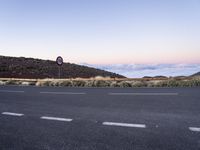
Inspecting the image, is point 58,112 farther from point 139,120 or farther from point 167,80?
point 167,80

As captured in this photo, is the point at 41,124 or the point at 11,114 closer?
the point at 41,124

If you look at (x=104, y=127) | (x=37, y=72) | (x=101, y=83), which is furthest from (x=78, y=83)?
(x=37, y=72)

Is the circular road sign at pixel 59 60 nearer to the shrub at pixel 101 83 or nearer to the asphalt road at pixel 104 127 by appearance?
the shrub at pixel 101 83

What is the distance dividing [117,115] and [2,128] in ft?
9.83

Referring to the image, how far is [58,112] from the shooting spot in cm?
829

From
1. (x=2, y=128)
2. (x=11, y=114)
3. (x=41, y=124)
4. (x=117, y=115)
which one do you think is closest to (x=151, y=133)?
(x=117, y=115)

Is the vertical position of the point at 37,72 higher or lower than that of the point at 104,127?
higher

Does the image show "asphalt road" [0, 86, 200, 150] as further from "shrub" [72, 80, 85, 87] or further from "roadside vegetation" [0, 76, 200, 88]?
"shrub" [72, 80, 85, 87]

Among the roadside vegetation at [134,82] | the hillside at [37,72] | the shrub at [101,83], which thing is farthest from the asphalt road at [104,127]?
the hillside at [37,72]

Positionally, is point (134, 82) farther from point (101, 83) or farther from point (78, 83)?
point (78, 83)

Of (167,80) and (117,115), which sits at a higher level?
(167,80)

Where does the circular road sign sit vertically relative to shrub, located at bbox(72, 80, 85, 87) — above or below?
above

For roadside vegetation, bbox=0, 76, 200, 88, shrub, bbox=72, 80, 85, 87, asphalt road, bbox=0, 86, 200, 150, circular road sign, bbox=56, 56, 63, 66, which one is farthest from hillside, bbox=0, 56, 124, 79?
asphalt road, bbox=0, 86, 200, 150

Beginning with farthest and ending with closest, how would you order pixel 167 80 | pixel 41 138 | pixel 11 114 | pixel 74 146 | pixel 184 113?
pixel 167 80
pixel 11 114
pixel 184 113
pixel 41 138
pixel 74 146
